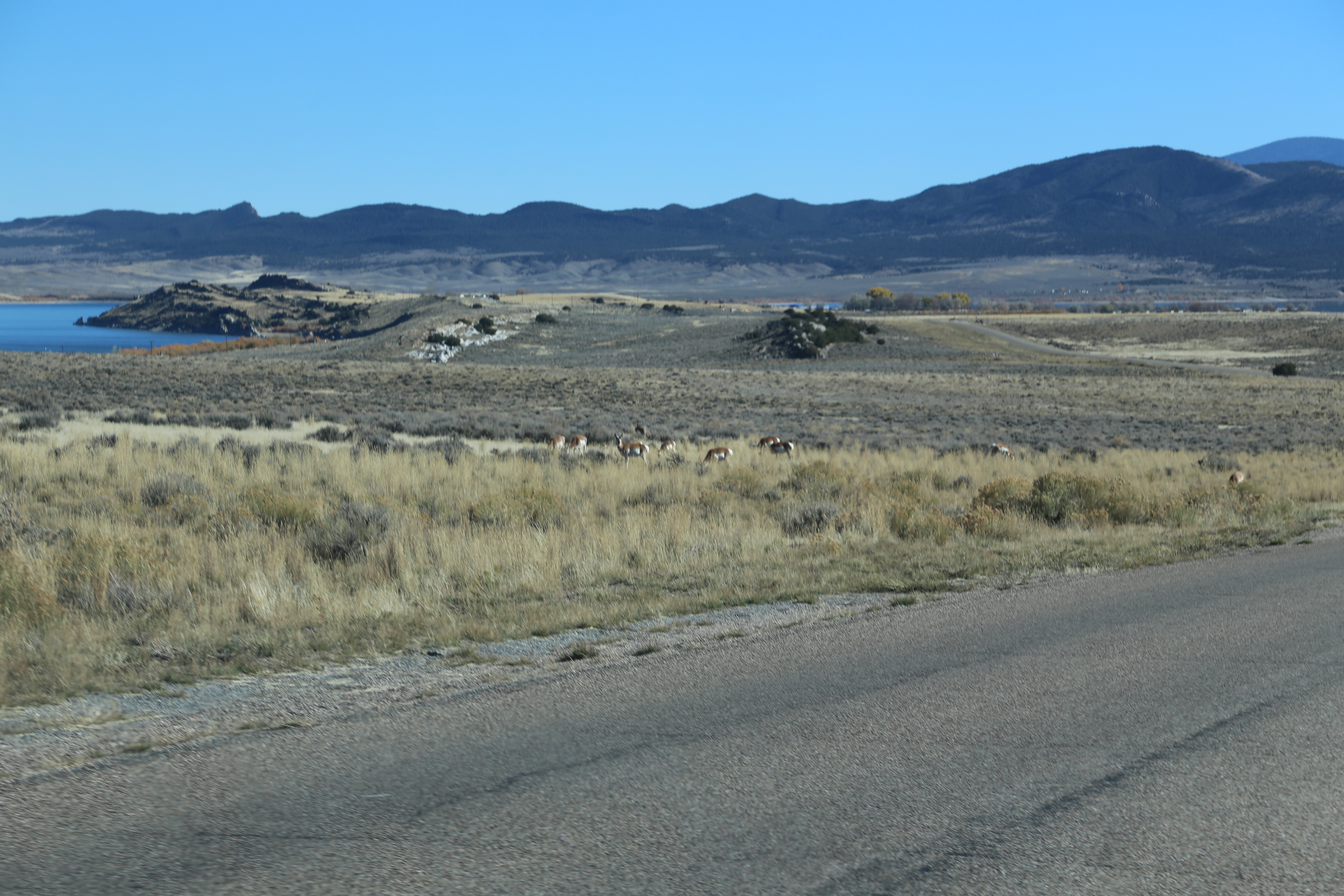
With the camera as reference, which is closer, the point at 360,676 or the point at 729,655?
the point at 360,676

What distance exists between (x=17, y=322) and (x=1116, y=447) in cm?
16044

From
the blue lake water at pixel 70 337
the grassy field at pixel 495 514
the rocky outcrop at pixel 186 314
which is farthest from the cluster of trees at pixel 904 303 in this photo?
the grassy field at pixel 495 514

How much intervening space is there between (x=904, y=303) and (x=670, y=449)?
152m

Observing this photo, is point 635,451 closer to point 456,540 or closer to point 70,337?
point 456,540

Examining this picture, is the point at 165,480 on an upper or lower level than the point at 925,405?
upper

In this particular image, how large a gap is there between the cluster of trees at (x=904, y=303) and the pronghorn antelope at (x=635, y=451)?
132184mm

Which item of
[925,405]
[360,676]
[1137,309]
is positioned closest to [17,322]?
[925,405]

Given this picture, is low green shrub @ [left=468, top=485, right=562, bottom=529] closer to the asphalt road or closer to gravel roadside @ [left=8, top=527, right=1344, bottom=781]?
gravel roadside @ [left=8, top=527, right=1344, bottom=781]

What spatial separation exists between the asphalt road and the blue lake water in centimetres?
6838

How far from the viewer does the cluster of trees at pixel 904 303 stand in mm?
161750

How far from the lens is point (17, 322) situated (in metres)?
152

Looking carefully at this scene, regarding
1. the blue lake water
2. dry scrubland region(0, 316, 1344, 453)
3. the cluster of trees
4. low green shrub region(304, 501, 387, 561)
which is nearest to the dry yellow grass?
low green shrub region(304, 501, 387, 561)

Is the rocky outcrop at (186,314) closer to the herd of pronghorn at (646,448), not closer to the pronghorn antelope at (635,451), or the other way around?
the herd of pronghorn at (646,448)

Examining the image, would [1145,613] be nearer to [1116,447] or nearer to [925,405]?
[1116,447]
